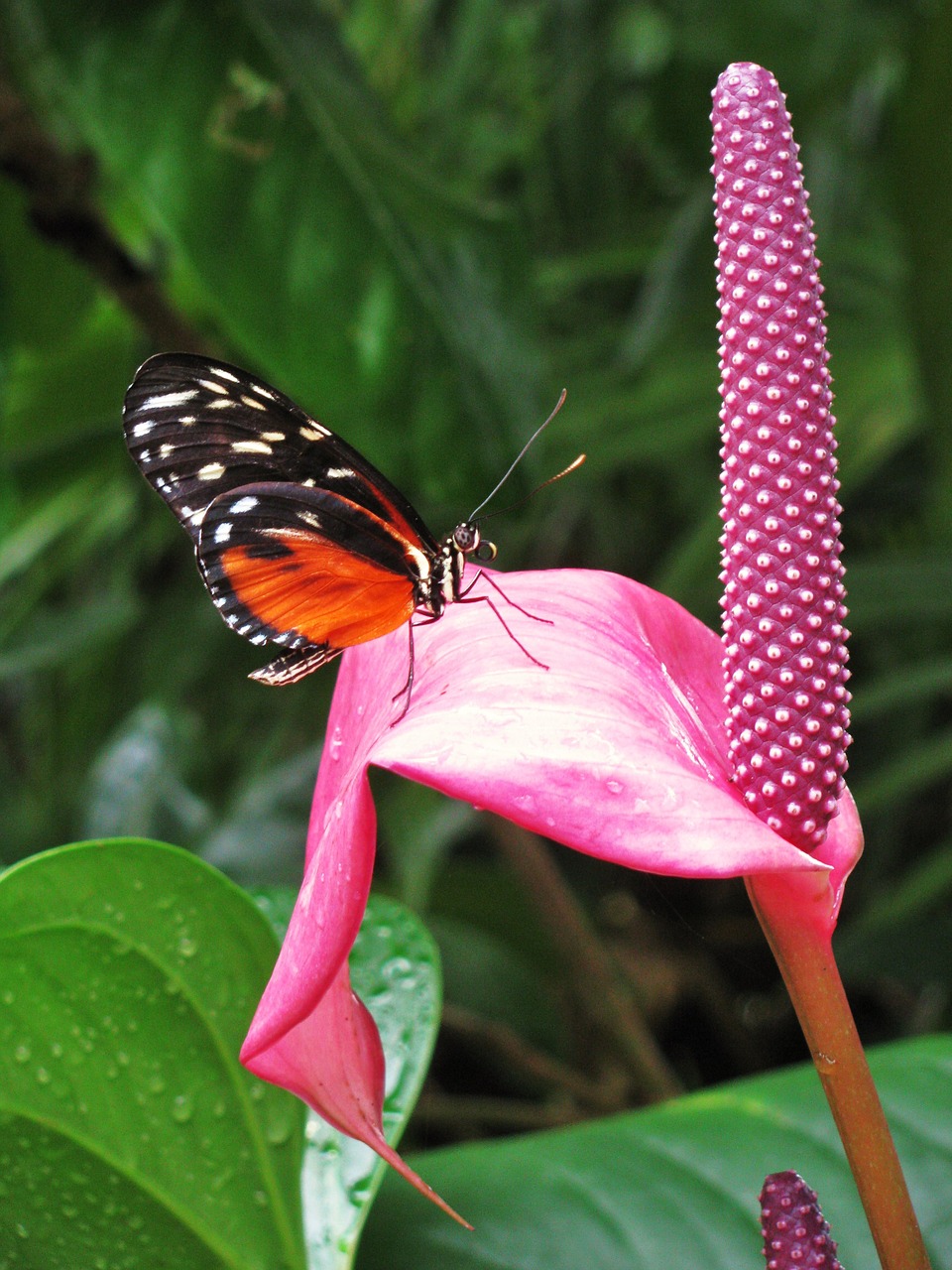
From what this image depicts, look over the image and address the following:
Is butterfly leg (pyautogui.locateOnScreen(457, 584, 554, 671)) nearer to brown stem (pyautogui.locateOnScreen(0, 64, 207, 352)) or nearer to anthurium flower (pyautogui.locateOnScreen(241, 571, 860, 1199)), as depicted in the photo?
anthurium flower (pyautogui.locateOnScreen(241, 571, 860, 1199))

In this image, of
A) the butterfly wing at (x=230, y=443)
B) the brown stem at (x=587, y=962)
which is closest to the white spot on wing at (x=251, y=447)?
the butterfly wing at (x=230, y=443)

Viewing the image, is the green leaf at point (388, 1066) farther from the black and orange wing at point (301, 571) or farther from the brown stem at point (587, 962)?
the brown stem at point (587, 962)

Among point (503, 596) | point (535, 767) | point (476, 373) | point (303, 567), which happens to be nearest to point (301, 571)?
point (303, 567)

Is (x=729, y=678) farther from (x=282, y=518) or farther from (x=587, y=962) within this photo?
(x=587, y=962)

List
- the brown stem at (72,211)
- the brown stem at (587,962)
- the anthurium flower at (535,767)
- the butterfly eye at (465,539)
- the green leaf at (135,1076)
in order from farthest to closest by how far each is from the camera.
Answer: the brown stem at (587,962) → the brown stem at (72,211) → the butterfly eye at (465,539) → the green leaf at (135,1076) → the anthurium flower at (535,767)

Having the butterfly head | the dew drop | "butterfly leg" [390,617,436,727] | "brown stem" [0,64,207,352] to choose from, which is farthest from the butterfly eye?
"brown stem" [0,64,207,352]

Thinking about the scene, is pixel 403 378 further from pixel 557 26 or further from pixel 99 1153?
pixel 557 26
